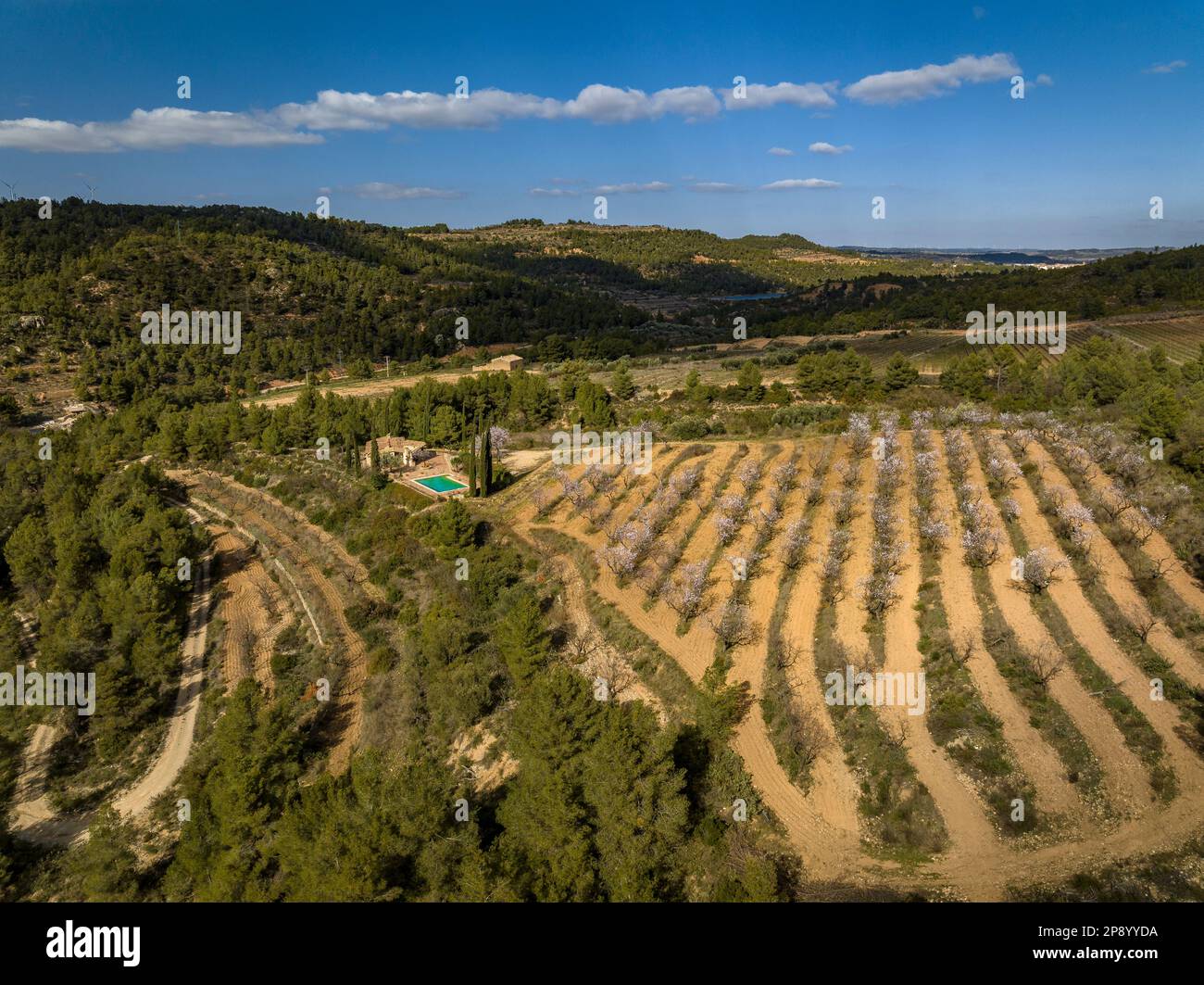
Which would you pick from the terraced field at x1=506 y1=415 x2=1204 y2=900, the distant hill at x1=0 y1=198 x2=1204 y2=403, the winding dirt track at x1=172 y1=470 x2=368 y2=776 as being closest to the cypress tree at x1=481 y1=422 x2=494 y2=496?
the terraced field at x1=506 y1=415 x2=1204 y2=900

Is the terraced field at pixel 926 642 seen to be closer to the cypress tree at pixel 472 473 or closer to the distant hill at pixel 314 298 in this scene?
the cypress tree at pixel 472 473

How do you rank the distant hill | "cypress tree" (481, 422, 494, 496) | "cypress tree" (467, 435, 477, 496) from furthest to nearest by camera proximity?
1. the distant hill
2. "cypress tree" (467, 435, 477, 496)
3. "cypress tree" (481, 422, 494, 496)

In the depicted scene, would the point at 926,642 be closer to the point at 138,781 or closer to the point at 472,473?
the point at 472,473

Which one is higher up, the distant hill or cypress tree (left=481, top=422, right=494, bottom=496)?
the distant hill

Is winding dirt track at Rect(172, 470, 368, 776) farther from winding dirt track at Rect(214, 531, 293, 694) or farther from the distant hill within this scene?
the distant hill

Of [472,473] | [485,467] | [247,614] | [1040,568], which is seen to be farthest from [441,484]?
[1040,568]

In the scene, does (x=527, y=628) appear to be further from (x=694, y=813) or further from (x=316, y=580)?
(x=316, y=580)

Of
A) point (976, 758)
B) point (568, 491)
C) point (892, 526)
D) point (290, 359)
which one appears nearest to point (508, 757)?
point (976, 758)
